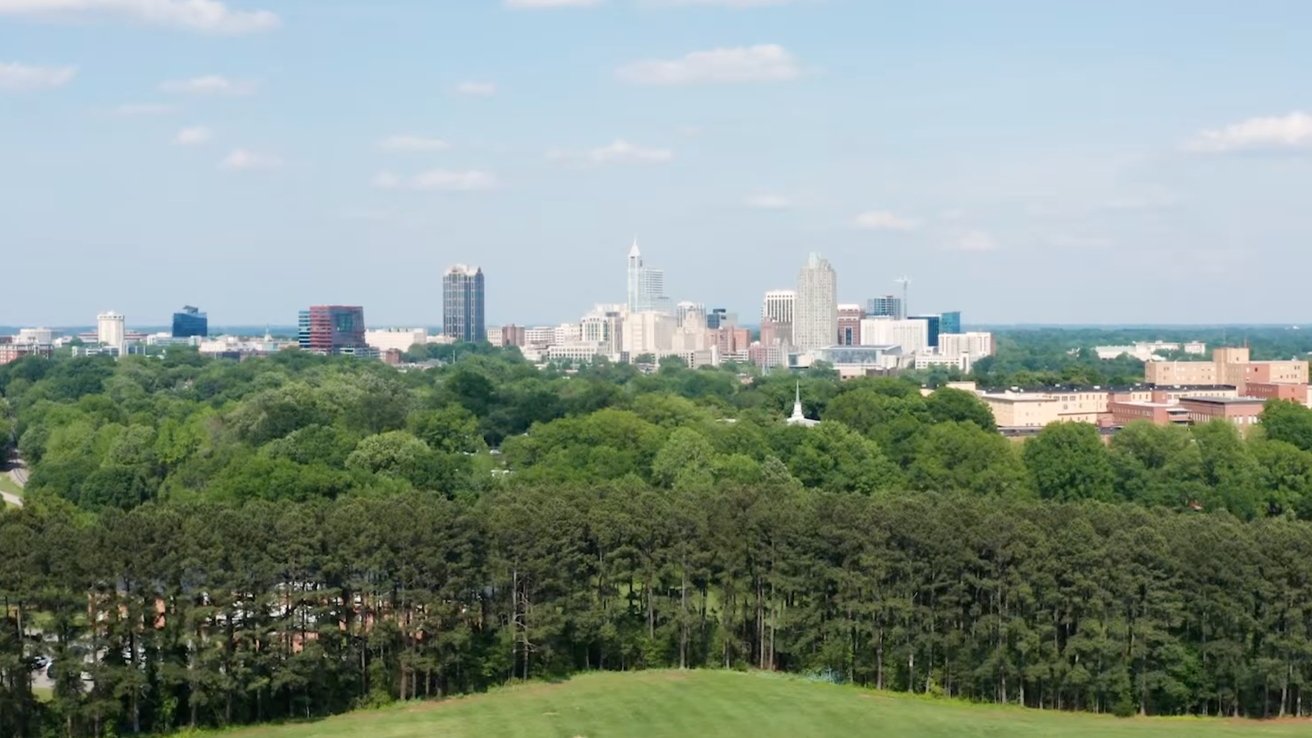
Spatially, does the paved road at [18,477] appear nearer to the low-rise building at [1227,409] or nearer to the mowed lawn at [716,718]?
the mowed lawn at [716,718]

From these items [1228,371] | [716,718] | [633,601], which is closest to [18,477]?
[633,601]

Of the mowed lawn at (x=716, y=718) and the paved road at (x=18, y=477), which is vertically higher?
the paved road at (x=18, y=477)

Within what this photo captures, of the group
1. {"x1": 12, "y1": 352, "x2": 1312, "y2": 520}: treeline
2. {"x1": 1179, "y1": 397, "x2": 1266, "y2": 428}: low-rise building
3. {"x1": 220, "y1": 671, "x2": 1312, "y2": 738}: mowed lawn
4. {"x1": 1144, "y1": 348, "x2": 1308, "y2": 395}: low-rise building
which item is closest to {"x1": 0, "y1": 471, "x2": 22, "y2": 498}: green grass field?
{"x1": 12, "y1": 352, "x2": 1312, "y2": 520}: treeline

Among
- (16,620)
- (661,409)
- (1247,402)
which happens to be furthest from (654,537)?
(1247,402)

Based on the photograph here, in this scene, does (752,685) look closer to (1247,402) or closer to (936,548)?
(936,548)

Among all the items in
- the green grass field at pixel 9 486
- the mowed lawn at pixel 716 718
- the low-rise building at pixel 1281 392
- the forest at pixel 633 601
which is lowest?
the mowed lawn at pixel 716 718

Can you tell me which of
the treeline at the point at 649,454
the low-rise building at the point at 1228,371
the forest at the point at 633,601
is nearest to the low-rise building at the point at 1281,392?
the low-rise building at the point at 1228,371

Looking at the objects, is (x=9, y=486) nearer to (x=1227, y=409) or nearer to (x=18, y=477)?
(x=18, y=477)
